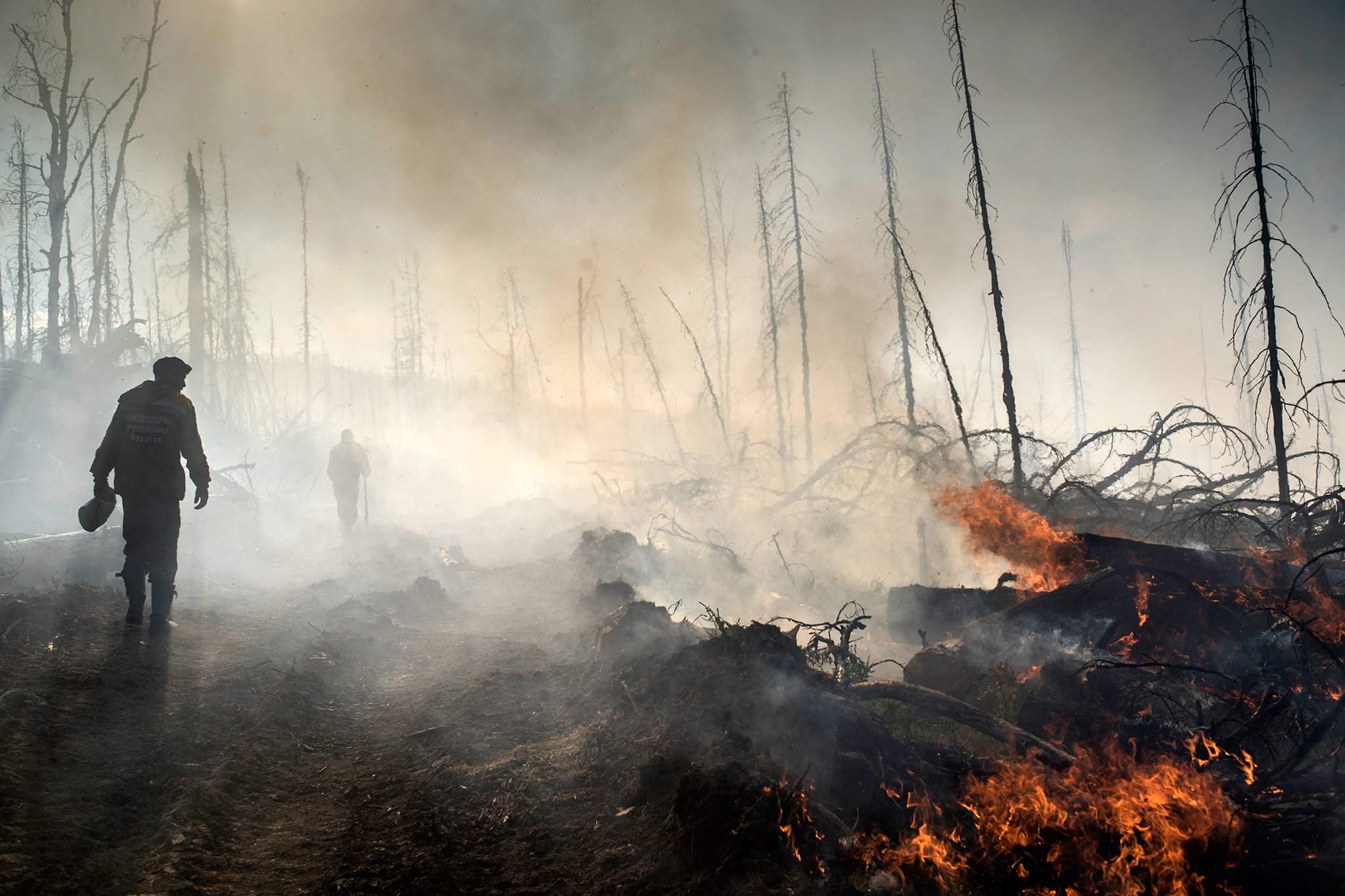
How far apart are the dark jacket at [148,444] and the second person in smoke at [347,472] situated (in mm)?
10458

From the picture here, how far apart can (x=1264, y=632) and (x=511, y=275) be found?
43.0 metres

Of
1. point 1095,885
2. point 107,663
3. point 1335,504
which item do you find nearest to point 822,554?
point 1335,504

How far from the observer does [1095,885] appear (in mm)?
2939

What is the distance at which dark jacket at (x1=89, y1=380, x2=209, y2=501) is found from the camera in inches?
227

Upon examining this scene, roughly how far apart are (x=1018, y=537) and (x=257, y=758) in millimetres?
8845

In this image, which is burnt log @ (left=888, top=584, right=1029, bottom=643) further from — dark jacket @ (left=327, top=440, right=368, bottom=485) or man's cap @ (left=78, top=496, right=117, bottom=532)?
dark jacket @ (left=327, top=440, right=368, bottom=485)

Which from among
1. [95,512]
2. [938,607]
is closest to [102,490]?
[95,512]

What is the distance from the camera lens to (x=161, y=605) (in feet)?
19.2

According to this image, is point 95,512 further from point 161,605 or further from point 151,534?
point 161,605

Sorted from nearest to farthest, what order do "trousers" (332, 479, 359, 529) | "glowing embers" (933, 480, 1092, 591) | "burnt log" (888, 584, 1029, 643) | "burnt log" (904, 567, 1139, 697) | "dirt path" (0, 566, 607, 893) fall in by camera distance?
"dirt path" (0, 566, 607, 893) → "burnt log" (904, 567, 1139, 697) → "glowing embers" (933, 480, 1092, 591) → "burnt log" (888, 584, 1029, 643) → "trousers" (332, 479, 359, 529)

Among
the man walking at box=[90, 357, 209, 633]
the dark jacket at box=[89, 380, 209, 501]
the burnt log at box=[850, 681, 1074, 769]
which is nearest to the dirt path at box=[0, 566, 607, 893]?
the man walking at box=[90, 357, 209, 633]

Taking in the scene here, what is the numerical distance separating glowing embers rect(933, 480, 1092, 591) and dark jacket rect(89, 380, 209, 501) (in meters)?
9.75

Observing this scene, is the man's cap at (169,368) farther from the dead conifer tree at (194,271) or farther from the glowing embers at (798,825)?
the dead conifer tree at (194,271)

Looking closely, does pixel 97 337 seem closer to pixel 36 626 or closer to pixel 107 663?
pixel 36 626
